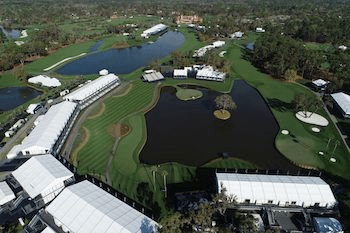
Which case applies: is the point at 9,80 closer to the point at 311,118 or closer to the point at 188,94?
the point at 188,94

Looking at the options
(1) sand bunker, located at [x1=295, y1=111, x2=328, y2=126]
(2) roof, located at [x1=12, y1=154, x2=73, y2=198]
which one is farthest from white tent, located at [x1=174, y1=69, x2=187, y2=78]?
(2) roof, located at [x1=12, y1=154, x2=73, y2=198]

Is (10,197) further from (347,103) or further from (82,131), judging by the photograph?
(347,103)

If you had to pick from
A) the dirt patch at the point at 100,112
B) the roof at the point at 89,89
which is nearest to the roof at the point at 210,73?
the roof at the point at 89,89

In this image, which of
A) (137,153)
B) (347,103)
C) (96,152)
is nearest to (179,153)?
(137,153)

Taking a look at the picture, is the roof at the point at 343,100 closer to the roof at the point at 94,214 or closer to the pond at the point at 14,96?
the roof at the point at 94,214

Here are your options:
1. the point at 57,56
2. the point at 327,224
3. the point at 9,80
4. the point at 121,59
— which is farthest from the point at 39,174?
the point at 57,56
